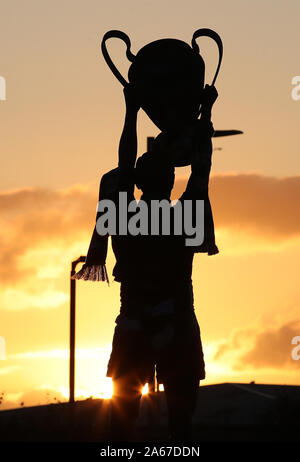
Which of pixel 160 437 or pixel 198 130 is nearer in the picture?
pixel 198 130

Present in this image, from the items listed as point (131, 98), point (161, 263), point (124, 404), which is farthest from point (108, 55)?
point (124, 404)

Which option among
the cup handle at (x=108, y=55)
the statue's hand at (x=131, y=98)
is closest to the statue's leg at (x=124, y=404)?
the statue's hand at (x=131, y=98)

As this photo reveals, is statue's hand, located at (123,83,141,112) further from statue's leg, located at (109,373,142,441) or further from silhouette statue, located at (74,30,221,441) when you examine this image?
statue's leg, located at (109,373,142,441)

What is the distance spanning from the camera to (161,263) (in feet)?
37.9

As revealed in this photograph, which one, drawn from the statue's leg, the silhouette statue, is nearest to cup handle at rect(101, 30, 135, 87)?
the silhouette statue

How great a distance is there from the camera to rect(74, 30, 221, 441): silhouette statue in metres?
11.5

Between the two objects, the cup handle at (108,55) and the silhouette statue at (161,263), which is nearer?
the silhouette statue at (161,263)

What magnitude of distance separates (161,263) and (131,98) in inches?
66.3

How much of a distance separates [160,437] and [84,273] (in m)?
7.21

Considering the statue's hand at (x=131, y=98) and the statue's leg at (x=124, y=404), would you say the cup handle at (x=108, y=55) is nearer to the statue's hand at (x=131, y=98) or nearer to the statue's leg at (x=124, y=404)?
the statue's hand at (x=131, y=98)

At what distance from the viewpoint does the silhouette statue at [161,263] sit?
37.8 ft

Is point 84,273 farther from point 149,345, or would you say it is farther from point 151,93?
point 151,93
